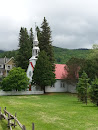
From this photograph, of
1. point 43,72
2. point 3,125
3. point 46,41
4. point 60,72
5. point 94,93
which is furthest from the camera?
point 60,72

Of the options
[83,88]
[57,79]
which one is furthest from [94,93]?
[57,79]

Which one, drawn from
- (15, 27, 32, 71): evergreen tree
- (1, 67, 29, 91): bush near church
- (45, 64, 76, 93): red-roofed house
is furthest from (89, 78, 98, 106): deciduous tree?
(15, 27, 32, 71): evergreen tree

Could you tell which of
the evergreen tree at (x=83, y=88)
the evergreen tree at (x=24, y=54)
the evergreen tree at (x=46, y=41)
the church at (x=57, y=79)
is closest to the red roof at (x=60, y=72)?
the church at (x=57, y=79)

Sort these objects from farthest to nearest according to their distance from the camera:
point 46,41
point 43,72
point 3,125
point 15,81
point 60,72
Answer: point 60,72 → point 46,41 → point 43,72 → point 15,81 → point 3,125

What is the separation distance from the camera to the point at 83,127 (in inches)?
596

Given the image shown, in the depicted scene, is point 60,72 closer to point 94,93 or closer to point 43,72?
point 43,72

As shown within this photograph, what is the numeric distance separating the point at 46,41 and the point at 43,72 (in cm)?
959

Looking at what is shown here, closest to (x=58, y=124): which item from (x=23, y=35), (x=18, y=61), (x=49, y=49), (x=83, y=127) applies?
(x=83, y=127)

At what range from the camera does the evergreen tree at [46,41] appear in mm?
53125

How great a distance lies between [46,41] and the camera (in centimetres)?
5344

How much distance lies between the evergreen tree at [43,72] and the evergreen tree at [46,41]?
11.1 feet

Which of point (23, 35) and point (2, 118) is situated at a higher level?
point (23, 35)

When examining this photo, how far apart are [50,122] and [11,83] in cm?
2974

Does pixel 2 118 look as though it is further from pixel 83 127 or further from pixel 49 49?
pixel 49 49
